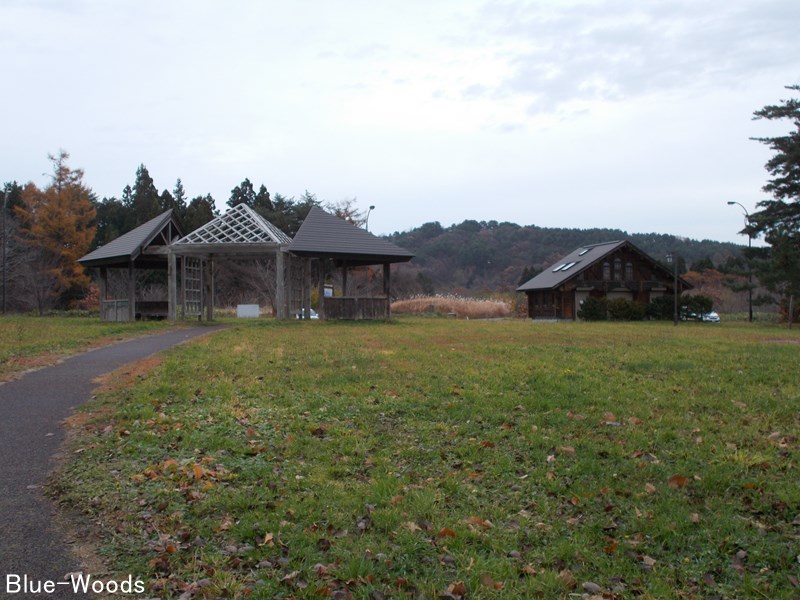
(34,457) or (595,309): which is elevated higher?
(595,309)

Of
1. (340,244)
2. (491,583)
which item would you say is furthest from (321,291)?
(491,583)

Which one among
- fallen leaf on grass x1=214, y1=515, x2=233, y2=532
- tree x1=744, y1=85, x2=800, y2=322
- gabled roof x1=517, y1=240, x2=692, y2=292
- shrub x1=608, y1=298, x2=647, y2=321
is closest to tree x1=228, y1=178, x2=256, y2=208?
gabled roof x1=517, y1=240, x2=692, y2=292

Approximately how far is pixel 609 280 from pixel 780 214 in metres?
11.0

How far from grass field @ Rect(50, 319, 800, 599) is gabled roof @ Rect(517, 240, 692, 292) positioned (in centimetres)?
2968

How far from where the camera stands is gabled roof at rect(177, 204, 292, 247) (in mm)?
24859

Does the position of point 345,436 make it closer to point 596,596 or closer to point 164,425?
point 164,425

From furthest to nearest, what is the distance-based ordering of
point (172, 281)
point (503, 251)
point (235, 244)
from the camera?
1. point (503, 251)
2. point (172, 281)
3. point (235, 244)

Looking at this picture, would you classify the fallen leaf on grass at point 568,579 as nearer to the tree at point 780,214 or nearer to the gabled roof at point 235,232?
the gabled roof at point 235,232

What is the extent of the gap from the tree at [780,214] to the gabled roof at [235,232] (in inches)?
806

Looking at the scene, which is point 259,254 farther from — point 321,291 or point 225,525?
point 225,525

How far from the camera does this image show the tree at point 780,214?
27734mm

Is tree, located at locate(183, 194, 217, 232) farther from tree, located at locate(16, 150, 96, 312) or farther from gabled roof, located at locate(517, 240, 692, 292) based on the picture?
gabled roof, located at locate(517, 240, 692, 292)

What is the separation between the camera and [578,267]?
39312mm

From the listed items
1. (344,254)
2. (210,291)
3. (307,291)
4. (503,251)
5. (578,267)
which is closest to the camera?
(344,254)
